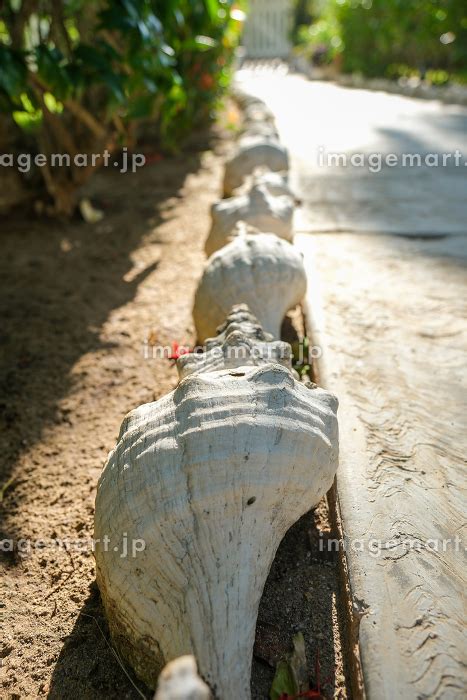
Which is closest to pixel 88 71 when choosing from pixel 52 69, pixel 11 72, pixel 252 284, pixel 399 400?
pixel 52 69

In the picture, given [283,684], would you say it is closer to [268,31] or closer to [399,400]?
[399,400]

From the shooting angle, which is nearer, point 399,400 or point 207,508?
point 207,508

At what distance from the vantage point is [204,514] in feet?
3.45

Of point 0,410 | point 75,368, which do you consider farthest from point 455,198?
point 0,410

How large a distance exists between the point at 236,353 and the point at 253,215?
1.22m

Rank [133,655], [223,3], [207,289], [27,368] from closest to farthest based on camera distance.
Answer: [133,655], [207,289], [27,368], [223,3]

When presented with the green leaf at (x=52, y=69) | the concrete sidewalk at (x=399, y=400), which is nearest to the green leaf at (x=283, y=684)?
the concrete sidewalk at (x=399, y=400)

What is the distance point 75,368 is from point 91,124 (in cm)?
186

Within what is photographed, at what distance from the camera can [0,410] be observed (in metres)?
1.97

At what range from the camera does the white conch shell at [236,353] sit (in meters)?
1.40

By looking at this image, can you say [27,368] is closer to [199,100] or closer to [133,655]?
[133,655]

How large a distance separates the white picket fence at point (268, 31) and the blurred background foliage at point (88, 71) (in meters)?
20.3

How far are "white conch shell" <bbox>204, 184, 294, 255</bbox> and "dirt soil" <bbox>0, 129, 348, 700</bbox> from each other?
37cm

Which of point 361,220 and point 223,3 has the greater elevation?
point 223,3
